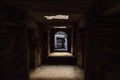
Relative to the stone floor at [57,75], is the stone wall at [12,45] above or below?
above

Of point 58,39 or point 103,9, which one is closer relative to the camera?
point 103,9

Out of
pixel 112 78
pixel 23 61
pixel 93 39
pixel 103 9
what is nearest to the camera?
pixel 103 9

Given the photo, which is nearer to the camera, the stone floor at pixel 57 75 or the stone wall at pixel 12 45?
the stone wall at pixel 12 45

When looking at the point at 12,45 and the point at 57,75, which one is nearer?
the point at 12,45

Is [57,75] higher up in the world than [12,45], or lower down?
lower down

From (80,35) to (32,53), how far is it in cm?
218

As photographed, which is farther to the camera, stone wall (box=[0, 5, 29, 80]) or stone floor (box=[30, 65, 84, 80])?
stone floor (box=[30, 65, 84, 80])

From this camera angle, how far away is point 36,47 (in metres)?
8.48

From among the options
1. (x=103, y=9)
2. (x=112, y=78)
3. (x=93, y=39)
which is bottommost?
(x=112, y=78)

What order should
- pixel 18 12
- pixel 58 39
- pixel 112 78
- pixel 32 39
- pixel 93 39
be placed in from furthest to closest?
pixel 58 39, pixel 32 39, pixel 18 12, pixel 93 39, pixel 112 78

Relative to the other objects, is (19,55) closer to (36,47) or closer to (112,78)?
(112,78)

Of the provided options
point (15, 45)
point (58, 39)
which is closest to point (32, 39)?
point (15, 45)

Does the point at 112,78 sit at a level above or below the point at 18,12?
below

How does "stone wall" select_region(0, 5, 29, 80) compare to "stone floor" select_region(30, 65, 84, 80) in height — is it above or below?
above
